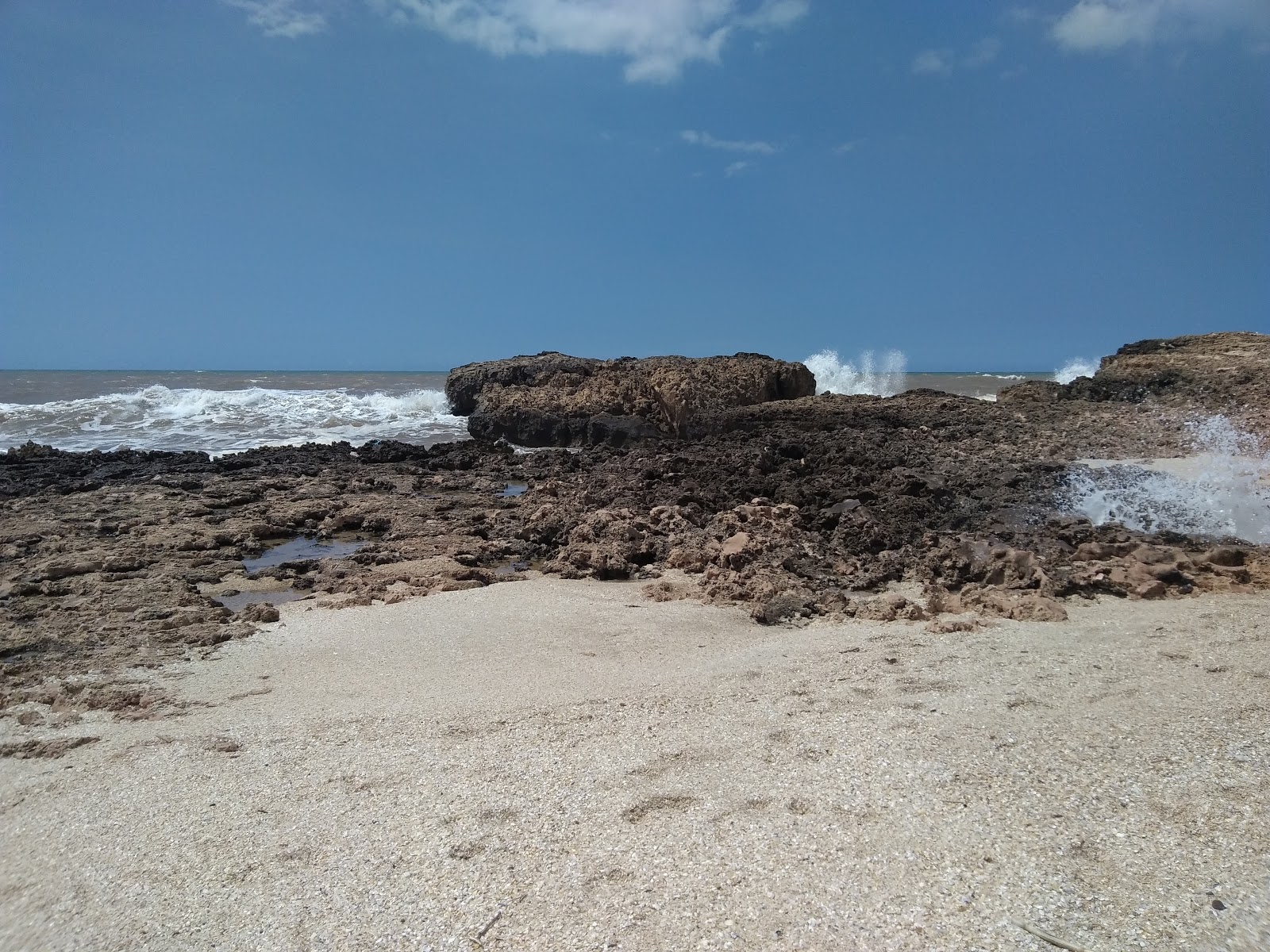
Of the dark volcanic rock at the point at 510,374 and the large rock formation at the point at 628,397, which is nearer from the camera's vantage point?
the large rock formation at the point at 628,397

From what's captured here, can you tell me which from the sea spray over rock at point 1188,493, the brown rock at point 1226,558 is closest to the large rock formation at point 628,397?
the sea spray over rock at point 1188,493

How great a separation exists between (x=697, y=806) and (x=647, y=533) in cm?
491

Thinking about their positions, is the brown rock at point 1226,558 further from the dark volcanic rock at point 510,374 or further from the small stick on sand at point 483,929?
the dark volcanic rock at point 510,374

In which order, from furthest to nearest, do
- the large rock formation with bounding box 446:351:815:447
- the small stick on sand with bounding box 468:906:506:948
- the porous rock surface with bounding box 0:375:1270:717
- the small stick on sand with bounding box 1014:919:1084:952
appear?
A: the large rock formation with bounding box 446:351:815:447
the porous rock surface with bounding box 0:375:1270:717
the small stick on sand with bounding box 468:906:506:948
the small stick on sand with bounding box 1014:919:1084:952

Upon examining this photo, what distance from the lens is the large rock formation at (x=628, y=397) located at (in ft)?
51.4

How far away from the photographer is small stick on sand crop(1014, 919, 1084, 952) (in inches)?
80.0

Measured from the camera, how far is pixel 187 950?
2.25 meters


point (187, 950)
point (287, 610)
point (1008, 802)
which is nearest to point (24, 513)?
point (287, 610)

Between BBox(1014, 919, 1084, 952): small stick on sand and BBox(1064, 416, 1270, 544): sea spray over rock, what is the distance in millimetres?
5210

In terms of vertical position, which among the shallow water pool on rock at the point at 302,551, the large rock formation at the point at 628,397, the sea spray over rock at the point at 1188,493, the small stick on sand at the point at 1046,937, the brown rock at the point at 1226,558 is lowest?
the shallow water pool on rock at the point at 302,551

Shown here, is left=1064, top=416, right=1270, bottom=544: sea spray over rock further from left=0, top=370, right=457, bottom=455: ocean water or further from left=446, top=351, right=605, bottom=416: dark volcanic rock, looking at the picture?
left=0, top=370, right=457, bottom=455: ocean water

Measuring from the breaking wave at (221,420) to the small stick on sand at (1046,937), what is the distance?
16.7 meters

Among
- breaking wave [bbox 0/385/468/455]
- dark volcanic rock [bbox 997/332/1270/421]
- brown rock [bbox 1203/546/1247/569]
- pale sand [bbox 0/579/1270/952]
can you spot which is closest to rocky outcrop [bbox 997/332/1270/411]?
dark volcanic rock [bbox 997/332/1270/421]

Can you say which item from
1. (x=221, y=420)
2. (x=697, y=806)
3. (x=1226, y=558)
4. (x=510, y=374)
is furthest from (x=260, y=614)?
(x=221, y=420)
